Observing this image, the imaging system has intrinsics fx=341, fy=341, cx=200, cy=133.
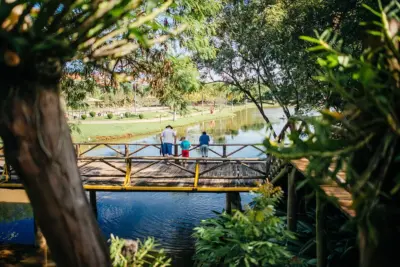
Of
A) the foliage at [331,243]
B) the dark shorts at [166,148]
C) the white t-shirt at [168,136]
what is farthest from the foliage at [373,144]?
the dark shorts at [166,148]

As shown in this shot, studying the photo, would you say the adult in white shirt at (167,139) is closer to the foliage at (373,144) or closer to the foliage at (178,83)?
the foliage at (178,83)

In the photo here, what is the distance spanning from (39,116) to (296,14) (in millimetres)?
13500

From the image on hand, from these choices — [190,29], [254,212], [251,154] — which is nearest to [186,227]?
[190,29]

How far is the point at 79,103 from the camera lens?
39.5ft

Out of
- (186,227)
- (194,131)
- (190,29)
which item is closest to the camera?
(190,29)

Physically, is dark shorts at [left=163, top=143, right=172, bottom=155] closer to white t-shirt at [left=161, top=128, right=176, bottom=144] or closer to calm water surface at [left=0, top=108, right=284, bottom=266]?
white t-shirt at [left=161, top=128, right=176, bottom=144]

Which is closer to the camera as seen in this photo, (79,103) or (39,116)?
(39,116)

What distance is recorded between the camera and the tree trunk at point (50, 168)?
6.61 ft

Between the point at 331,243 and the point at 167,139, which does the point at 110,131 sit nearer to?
the point at 167,139

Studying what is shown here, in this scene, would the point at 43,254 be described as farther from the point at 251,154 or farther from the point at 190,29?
the point at 251,154

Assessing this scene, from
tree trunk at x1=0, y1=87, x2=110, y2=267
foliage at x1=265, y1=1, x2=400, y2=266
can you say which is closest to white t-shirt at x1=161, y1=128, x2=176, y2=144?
tree trunk at x1=0, y1=87, x2=110, y2=267

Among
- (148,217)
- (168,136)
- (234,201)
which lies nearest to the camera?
(234,201)

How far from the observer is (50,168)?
2098 mm

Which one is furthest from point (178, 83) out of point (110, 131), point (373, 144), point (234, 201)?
point (110, 131)
